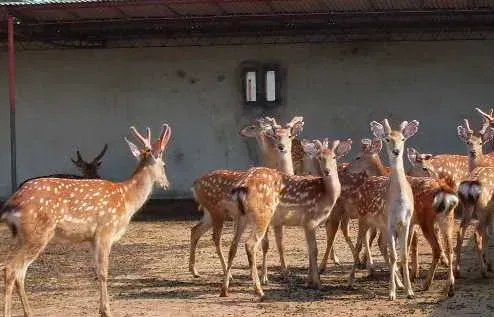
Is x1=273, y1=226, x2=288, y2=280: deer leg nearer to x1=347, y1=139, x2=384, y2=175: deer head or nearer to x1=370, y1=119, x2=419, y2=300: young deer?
x1=370, y1=119, x2=419, y2=300: young deer

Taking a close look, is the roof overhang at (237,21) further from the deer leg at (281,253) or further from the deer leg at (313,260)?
the deer leg at (313,260)

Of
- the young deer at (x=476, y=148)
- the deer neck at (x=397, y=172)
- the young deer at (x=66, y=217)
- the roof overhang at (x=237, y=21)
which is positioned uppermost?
the roof overhang at (x=237, y=21)

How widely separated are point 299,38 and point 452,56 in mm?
2875

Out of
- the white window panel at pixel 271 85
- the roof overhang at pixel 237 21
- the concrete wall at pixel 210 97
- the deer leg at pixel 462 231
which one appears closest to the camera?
the deer leg at pixel 462 231

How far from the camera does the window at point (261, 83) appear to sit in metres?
17.1

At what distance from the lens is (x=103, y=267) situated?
7.88 m

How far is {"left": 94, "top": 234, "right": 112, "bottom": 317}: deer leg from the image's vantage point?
25.4 ft

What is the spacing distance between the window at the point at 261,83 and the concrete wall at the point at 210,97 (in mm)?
176

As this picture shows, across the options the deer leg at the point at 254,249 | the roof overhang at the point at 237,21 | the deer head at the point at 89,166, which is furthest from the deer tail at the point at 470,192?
the deer head at the point at 89,166

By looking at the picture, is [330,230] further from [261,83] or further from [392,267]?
[261,83]

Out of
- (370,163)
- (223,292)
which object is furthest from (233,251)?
(370,163)

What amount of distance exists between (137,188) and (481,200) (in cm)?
351

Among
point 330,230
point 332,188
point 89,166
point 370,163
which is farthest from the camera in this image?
point 89,166

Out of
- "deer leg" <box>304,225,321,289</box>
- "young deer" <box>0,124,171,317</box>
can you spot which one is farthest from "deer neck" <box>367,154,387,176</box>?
"young deer" <box>0,124,171,317</box>
